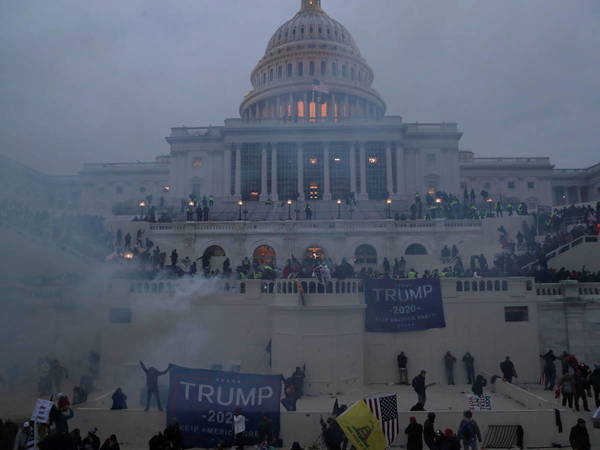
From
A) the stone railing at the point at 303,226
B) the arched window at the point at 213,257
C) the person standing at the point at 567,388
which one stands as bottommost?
the person standing at the point at 567,388

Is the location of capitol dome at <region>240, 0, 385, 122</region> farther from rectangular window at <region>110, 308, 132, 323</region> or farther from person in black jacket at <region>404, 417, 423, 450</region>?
person in black jacket at <region>404, 417, 423, 450</region>

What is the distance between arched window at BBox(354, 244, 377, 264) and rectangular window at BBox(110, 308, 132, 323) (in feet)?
66.1

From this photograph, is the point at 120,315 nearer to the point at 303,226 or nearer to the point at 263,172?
the point at 303,226

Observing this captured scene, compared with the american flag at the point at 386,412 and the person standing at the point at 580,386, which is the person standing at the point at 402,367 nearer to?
the person standing at the point at 580,386

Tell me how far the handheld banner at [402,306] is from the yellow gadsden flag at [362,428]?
10381 mm

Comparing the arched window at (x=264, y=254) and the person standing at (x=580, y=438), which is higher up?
the arched window at (x=264, y=254)

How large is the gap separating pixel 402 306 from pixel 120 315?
11893 millimetres

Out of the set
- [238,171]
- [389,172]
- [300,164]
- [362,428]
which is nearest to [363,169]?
[389,172]

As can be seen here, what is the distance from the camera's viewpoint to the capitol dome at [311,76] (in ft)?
270

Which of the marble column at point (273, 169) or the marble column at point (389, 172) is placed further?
the marble column at point (389, 172)

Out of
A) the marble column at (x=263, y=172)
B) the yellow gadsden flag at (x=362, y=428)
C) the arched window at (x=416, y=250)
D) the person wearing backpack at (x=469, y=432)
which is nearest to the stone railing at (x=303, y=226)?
the arched window at (x=416, y=250)

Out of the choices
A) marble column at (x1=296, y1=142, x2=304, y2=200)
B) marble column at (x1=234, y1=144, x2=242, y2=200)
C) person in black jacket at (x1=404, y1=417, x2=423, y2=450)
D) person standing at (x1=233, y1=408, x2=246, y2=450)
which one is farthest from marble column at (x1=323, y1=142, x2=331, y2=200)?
person in black jacket at (x1=404, y1=417, x2=423, y2=450)

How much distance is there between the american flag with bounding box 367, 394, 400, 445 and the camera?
39.1 ft

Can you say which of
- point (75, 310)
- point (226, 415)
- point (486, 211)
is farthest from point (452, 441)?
point (486, 211)
